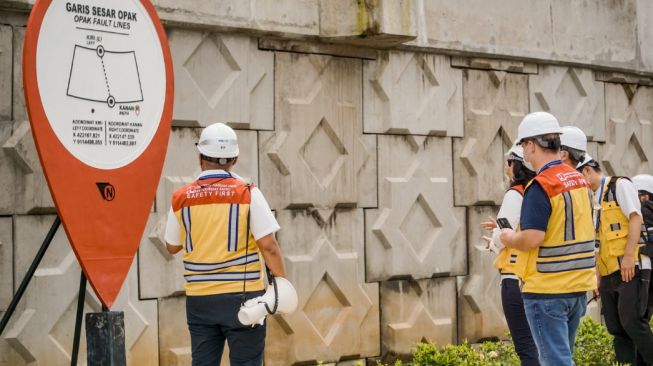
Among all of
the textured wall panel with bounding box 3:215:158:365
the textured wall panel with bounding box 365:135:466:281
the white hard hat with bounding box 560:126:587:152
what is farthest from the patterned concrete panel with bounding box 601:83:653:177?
the textured wall panel with bounding box 3:215:158:365

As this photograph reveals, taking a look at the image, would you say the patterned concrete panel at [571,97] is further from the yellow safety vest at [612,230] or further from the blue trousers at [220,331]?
the blue trousers at [220,331]

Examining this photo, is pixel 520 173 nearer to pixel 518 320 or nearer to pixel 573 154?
pixel 573 154

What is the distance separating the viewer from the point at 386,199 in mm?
10180

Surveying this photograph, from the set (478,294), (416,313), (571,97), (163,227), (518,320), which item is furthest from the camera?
(571,97)

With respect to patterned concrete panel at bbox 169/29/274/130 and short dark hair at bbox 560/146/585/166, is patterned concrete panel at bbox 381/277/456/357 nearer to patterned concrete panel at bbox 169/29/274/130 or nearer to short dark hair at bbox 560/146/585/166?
patterned concrete panel at bbox 169/29/274/130

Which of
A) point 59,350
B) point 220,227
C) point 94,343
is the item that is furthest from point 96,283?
point 59,350

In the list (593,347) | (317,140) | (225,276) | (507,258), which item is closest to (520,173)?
(507,258)

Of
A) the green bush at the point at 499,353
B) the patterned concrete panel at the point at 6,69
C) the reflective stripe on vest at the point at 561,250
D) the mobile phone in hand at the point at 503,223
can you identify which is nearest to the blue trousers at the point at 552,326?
the reflective stripe on vest at the point at 561,250

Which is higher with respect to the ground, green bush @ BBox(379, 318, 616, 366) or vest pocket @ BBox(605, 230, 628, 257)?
vest pocket @ BBox(605, 230, 628, 257)

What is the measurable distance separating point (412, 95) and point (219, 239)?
409 centimetres

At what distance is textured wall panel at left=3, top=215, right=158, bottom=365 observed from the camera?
25.5 ft

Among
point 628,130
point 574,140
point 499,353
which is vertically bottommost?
point 499,353

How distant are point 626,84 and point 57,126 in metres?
8.32

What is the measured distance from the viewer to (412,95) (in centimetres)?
1046
